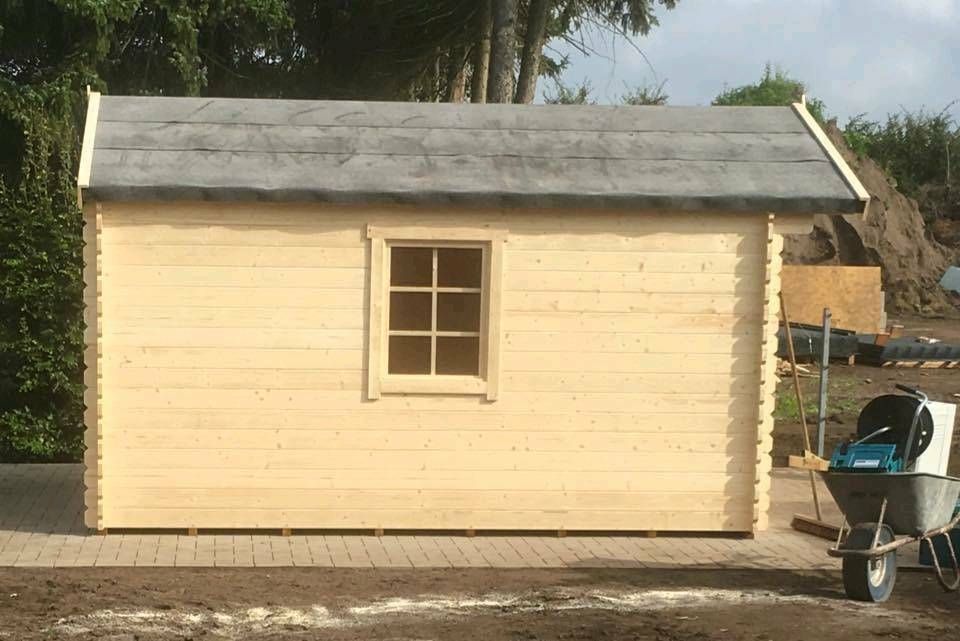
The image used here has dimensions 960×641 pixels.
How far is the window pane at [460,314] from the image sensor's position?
10312 millimetres

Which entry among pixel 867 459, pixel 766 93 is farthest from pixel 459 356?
pixel 766 93

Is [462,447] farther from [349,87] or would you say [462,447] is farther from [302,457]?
[349,87]

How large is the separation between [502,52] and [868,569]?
14.5 m

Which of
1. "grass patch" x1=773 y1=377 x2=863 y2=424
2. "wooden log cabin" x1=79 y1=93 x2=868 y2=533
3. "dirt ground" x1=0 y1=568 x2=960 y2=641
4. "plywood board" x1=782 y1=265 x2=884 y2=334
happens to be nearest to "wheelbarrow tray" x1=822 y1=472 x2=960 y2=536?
"dirt ground" x1=0 y1=568 x2=960 y2=641

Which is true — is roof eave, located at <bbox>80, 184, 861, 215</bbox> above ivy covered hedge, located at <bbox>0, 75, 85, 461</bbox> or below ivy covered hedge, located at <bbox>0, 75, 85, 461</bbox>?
above

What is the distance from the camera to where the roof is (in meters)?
9.60

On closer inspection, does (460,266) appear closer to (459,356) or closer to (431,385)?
(459,356)

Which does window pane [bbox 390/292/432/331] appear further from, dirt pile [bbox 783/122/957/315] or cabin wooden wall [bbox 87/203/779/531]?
dirt pile [bbox 783/122/957/315]

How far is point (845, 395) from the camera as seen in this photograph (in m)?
19.5

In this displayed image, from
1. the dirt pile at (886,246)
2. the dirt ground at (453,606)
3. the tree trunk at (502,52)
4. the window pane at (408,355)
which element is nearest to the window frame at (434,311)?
the window pane at (408,355)

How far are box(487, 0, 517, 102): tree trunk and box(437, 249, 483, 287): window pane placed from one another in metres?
11.0

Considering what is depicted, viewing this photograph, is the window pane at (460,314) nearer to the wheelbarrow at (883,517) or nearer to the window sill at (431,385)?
the window sill at (431,385)

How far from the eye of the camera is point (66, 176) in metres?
13.4

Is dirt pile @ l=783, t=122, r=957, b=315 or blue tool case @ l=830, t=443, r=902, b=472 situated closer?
blue tool case @ l=830, t=443, r=902, b=472
